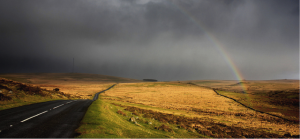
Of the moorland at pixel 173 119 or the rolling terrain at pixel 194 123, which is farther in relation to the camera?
the rolling terrain at pixel 194 123

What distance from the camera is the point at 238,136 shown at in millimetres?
19500

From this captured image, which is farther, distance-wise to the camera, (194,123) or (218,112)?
(218,112)

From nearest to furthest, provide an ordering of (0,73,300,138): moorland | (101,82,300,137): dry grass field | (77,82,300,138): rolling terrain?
(0,73,300,138): moorland → (77,82,300,138): rolling terrain → (101,82,300,137): dry grass field

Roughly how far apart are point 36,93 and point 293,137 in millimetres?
53280

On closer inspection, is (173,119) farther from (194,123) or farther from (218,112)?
(218,112)

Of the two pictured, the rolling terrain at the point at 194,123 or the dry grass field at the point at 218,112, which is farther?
the dry grass field at the point at 218,112

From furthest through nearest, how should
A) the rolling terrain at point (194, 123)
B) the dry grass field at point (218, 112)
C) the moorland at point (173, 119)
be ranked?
the dry grass field at point (218, 112) < the rolling terrain at point (194, 123) < the moorland at point (173, 119)

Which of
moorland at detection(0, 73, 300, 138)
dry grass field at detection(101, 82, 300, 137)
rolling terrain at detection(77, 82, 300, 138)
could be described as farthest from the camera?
dry grass field at detection(101, 82, 300, 137)

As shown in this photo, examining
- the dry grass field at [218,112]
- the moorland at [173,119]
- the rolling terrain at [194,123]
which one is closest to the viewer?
the moorland at [173,119]

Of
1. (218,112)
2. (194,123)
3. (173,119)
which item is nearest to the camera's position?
(194,123)

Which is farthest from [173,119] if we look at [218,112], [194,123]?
[218,112]

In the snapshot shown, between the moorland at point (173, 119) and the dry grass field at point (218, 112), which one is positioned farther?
the dry grass field at point (218, 112)

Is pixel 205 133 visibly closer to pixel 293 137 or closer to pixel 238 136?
pixel 238 136

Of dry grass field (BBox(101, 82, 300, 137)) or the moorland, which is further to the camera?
dry grass field (BBox(101, 82, 300, 137))
